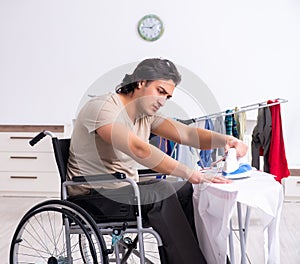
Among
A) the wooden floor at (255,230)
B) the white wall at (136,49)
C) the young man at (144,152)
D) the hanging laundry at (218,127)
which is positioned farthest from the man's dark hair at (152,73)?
the white wall at (136,49)

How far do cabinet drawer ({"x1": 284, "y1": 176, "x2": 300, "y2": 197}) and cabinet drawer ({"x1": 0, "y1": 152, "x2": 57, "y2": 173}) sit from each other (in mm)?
1950

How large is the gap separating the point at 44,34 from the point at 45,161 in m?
1.17

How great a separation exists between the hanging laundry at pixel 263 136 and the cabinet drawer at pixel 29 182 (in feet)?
5.88

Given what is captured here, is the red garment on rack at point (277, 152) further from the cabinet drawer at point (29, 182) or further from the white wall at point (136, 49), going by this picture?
the cabinet drawer at point (29, 182)

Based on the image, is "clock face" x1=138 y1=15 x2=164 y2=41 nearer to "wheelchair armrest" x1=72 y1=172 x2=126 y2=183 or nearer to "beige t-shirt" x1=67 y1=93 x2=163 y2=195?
"beige t-shirt" x1=67 y1=93 x2=163 y2=195

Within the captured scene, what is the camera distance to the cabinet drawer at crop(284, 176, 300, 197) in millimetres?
4551

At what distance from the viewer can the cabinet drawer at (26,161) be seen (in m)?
4.76

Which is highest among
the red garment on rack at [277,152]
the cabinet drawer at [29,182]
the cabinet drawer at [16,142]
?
the cabinet drawer at [16,142]

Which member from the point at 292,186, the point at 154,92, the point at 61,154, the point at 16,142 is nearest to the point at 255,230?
the point at 292,186

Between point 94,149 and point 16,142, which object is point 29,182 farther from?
point 94,149

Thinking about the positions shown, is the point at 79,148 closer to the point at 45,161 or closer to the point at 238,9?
the point at 45,161

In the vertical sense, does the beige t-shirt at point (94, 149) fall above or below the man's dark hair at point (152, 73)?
below

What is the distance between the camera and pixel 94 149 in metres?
2.20

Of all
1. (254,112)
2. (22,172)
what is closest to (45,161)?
(22,172)
